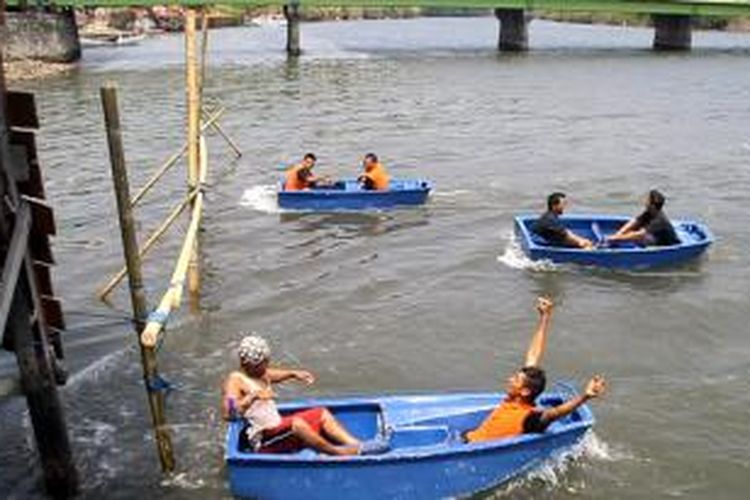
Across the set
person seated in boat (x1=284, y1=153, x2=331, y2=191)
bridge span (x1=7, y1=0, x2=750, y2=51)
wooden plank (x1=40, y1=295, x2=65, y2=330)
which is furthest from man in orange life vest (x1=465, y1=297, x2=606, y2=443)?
bridge span (x1=7, y1=0, x2=750, y2=51)

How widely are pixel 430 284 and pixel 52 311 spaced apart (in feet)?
34.3

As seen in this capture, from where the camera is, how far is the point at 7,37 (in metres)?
64.8

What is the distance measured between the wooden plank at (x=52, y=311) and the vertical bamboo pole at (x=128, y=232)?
984mm

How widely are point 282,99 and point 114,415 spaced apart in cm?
3823

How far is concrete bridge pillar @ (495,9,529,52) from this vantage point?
81.9 meters

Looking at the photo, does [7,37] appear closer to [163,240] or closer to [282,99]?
[282,99]

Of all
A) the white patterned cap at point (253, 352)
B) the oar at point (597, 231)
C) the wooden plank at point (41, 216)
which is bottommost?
the oar at point (597, 231)

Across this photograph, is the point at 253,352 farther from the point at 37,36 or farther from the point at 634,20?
the point at 634,20

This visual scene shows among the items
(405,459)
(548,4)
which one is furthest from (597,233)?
(548,4)

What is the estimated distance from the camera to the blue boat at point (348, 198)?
1043 inches

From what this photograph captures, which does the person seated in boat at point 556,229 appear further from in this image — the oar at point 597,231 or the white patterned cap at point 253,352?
A: the white patterned cap at point 253,352

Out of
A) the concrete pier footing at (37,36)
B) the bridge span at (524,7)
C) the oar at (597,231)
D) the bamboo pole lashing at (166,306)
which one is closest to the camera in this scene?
the bamboo pole lashing at (166,306)

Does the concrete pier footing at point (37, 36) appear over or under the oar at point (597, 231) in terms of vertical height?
over

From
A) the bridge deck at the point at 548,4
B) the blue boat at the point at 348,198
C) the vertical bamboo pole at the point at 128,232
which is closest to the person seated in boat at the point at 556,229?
the blue boat at the point at 348,198
